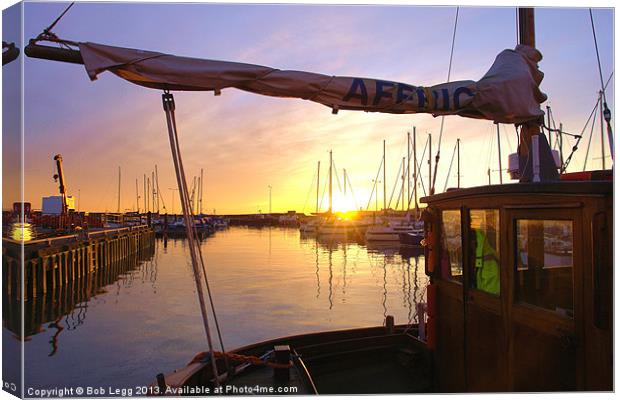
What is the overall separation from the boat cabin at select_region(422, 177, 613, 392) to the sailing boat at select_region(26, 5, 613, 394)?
0.4 inches

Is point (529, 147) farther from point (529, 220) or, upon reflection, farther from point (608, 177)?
point (529, 220)

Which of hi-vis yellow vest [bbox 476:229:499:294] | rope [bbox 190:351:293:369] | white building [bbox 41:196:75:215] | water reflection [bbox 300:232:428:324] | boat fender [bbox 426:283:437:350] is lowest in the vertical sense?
water reflection [bbox 300:232:428:324]

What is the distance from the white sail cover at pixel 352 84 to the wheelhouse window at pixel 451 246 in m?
1.23

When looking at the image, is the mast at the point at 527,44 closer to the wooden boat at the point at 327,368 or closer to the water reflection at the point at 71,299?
the wooden boat at the point at 327,368

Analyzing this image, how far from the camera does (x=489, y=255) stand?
194 inches

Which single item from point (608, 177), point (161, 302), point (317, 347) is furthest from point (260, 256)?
point (608, 177)

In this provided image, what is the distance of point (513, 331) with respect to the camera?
15.0 ft

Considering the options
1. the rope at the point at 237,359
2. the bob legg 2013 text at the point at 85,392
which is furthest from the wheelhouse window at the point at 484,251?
the bob legg 2013 text at the point at 85,392

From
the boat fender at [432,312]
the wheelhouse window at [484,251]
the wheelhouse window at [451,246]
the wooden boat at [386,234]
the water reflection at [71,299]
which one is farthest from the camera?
Answer: the wooden boat at [386,234]

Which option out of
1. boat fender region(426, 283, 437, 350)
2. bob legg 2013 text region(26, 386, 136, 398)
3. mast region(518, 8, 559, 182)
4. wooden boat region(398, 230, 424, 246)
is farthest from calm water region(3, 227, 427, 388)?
wooden boat region(398, 230, 424, 246)

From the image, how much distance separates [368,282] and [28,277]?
17024 millimetres

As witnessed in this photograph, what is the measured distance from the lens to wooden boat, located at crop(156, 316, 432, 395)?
5363mm

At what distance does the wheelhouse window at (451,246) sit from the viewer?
17.8ft

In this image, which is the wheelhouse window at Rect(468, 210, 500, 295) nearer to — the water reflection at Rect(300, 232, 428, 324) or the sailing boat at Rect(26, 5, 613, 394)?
the sailing boat at Rect(26, 5, 613, 394)
